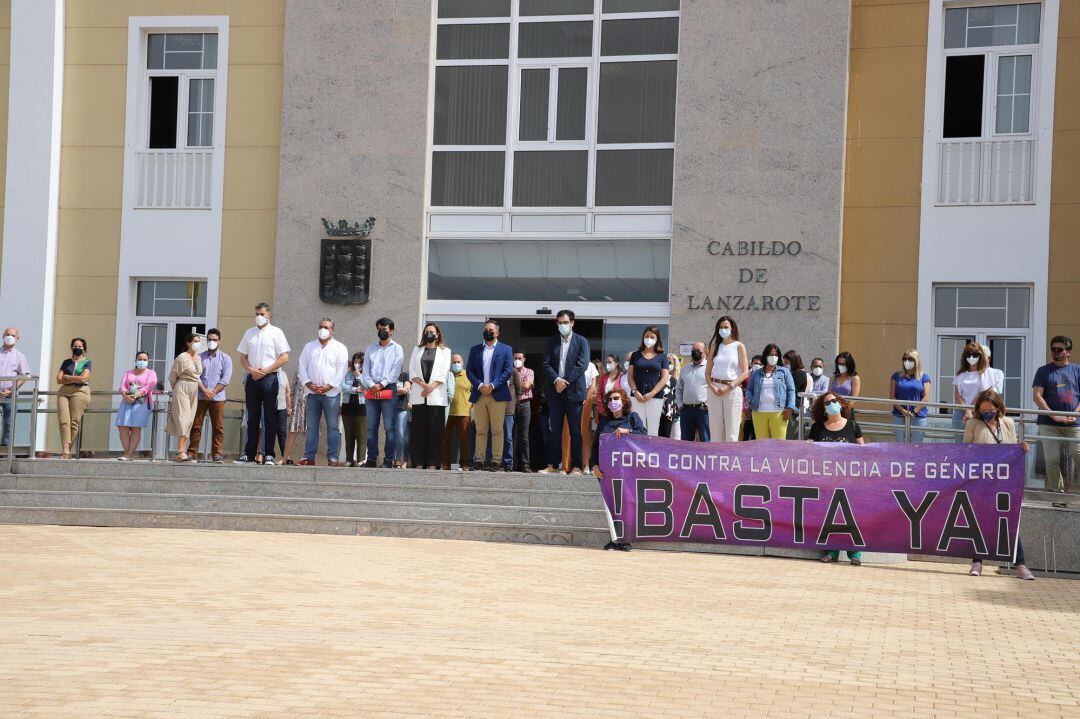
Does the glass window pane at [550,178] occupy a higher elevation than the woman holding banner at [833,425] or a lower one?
higher

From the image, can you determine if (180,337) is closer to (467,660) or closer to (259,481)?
(259,481)

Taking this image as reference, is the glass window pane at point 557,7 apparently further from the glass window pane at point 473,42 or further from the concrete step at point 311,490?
the concrete step at point 311,490

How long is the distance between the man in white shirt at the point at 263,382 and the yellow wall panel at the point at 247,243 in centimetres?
581

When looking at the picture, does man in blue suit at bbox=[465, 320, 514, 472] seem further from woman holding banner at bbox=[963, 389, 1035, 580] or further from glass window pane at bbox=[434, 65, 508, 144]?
glass window pane at bbox=[434, 65, 508, 144]

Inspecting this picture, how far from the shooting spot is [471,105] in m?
23.0

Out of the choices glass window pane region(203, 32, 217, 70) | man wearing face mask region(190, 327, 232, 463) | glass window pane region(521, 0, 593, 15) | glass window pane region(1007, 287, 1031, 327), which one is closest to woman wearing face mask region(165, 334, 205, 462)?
man wearing face mask region(190, 327, 232, 463)

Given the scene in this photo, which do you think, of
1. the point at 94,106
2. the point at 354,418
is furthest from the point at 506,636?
the point at 94,106

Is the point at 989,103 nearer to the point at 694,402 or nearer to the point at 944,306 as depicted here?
the point at 944,306

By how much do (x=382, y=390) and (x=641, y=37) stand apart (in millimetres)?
8312

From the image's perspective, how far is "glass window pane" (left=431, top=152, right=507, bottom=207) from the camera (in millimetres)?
22906

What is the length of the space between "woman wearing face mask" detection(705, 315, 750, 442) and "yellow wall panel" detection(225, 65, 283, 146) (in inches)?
400

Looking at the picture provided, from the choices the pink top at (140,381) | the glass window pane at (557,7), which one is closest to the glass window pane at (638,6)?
the glass window pane at (557,7)

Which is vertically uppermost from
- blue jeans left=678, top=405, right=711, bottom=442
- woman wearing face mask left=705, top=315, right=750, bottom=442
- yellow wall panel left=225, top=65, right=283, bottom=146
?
yellow wall panel left=225, top=65, right=283, bottom=146

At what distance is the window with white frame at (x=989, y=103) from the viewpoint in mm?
20906
